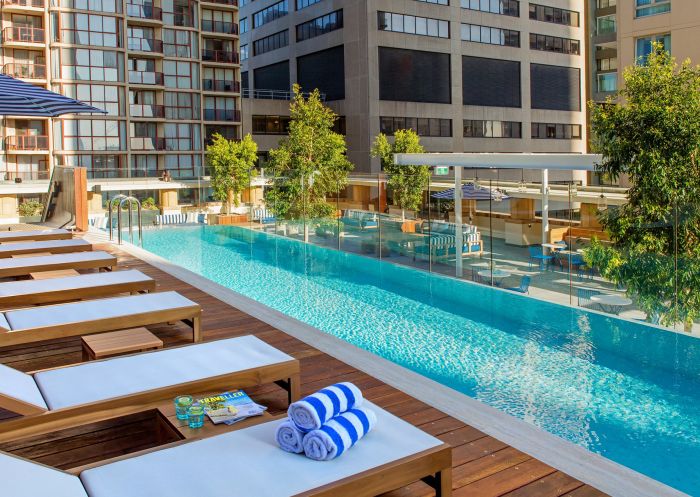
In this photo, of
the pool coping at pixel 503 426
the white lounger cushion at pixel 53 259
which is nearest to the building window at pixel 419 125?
the white lounger cushion at pixel 53 259

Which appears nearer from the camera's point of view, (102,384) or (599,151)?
(102,384)

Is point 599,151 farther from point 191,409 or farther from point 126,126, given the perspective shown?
point 126,126

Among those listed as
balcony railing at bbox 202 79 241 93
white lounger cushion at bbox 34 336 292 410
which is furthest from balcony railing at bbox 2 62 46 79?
white lounger cushion at bbox 34 336 292 410

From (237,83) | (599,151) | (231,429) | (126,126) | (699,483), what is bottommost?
(699,483)

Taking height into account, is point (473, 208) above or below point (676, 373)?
above

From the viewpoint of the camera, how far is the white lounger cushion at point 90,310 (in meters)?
5.87

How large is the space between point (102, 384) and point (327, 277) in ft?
39.0

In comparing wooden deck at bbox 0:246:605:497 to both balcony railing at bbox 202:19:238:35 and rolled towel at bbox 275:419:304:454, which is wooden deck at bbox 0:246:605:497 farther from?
balcony railing at bbox 202:19:238:35

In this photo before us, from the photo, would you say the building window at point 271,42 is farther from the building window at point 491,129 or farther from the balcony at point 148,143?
the building window at point 491,129

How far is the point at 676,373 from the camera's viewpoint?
919cm

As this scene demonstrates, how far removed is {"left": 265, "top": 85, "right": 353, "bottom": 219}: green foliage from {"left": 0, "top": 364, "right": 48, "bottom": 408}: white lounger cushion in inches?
641

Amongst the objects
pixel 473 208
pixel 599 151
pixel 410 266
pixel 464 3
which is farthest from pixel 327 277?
pixel 464 3

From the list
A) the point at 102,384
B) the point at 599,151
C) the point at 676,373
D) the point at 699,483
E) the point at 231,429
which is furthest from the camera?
the point at 599,151

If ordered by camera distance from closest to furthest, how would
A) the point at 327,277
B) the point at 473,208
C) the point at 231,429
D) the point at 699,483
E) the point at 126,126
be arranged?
1. the point at 231,429
2. the point at 699,483
3. the point at 473,208
4. the point at 327,277
5. the point at 126,126
